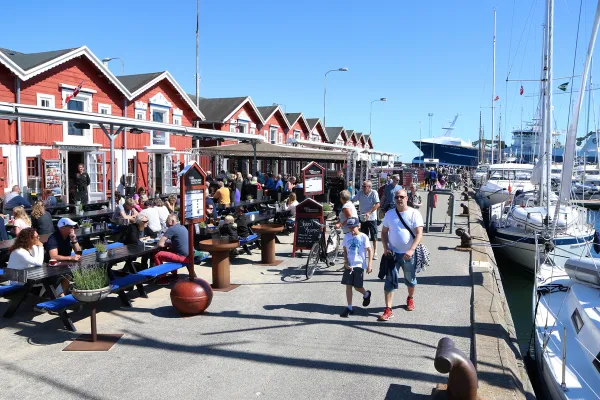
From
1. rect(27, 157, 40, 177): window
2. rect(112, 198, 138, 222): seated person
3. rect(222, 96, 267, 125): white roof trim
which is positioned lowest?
rect(112, 198, 138, 222): seated person

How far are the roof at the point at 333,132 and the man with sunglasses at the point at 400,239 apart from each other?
143ft

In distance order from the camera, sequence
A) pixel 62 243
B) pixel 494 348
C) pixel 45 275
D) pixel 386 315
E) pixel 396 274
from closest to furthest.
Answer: pixel 494 348
pixel 45 275
pixel 386 315
pixel 396 274
pixel 62 243

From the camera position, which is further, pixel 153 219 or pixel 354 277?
pixel 153 219

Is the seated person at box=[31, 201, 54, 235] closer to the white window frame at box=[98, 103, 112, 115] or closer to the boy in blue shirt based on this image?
the boy in blue shirt

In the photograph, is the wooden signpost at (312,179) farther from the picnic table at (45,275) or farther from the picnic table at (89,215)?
the picnic table at (45,275)

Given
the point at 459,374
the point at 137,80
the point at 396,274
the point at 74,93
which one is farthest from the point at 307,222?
the point at 137,80

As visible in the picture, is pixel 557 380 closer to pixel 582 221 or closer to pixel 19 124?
pixel 582 221

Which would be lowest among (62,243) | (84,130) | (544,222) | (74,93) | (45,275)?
(45,275)

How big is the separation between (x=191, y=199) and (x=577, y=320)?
5356mm

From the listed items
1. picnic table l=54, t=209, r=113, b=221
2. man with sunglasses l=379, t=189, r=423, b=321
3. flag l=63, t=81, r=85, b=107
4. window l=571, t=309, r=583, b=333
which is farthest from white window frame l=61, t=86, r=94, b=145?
window l=571, t=309, r=583, b=333

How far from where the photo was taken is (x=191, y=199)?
739cm

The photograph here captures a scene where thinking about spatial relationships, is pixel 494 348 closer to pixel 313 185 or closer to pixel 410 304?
pixel 410 304

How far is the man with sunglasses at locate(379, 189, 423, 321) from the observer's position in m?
6.98

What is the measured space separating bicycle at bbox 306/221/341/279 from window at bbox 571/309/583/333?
4.37 metres
